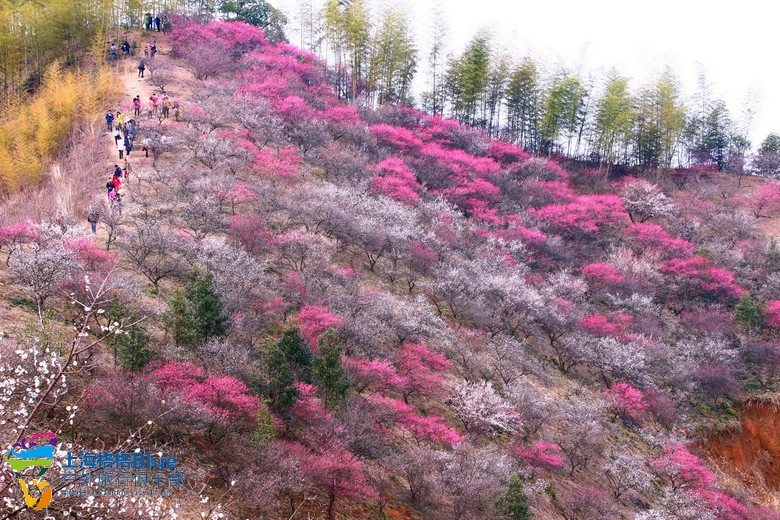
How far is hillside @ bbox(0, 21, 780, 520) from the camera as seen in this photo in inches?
549

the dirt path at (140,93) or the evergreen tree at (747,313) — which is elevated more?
the dirt path at (140,93)

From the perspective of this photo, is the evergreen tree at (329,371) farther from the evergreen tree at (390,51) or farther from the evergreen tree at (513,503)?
the evergreen tree at (390,51)

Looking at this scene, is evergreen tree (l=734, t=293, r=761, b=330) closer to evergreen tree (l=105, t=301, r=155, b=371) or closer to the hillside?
the hillside

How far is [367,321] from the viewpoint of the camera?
21406mm

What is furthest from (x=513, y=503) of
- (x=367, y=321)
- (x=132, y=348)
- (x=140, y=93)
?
(x=140, y=93)

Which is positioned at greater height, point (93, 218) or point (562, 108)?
point (562, 108)

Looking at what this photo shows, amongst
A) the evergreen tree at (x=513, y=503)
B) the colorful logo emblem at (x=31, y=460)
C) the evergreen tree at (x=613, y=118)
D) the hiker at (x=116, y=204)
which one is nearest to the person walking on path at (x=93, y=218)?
the hiker at (x=116, y=204)

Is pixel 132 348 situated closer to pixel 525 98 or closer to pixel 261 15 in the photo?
pixel 525 98

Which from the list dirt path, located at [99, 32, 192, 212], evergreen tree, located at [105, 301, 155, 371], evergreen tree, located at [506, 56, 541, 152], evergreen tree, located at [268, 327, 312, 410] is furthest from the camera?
evergreen tree, located at [506, 56, 541, 152]

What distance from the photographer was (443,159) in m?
41.2

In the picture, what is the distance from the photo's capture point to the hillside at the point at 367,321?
549 inches

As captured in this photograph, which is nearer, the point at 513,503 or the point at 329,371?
the point at 513,503

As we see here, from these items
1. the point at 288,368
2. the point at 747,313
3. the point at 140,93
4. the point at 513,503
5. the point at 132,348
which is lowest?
the point at 513,503

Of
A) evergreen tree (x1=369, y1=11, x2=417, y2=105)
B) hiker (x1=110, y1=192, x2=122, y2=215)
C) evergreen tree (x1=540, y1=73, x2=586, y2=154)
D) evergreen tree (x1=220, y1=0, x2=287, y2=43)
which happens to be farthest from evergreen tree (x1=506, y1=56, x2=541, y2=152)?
hiker (x1=110, y1=192, x2=122, y2=215)
